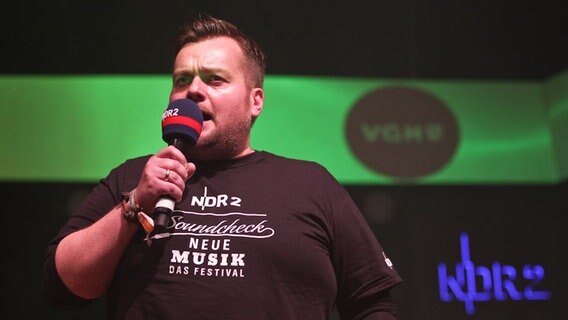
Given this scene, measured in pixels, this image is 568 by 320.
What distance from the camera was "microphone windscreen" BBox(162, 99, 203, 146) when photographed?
106 cm

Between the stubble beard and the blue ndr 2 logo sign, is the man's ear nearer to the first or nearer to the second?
the stubble beard

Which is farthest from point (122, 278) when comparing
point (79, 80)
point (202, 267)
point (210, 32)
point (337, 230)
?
point (79, 80)

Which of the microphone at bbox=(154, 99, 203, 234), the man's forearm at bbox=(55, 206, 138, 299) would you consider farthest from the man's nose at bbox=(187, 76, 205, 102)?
the man's forearm at bbox=(55, 206, 138, 299)

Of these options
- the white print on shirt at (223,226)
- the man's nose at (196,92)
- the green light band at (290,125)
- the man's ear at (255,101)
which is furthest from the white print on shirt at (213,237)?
the green light band at (290,125)

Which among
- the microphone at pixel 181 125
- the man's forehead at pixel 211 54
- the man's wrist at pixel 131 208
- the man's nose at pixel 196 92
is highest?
the man's forehead at pixel 211 54

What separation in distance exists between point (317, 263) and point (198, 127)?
39cm

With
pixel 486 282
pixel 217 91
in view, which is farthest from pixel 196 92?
pixel 486 282

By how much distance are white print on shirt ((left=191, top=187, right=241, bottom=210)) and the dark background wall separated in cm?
→ 110

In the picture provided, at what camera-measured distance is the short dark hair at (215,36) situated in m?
1.38

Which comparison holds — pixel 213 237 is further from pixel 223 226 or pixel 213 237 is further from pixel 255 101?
pixel 255 101

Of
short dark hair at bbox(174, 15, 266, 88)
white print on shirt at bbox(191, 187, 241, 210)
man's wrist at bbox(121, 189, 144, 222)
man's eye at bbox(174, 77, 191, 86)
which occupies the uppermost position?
short dark hair at bbox(174, 15, 266, 88)

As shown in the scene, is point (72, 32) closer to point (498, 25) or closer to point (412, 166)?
point (412, 166)

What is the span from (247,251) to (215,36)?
23.2 inches

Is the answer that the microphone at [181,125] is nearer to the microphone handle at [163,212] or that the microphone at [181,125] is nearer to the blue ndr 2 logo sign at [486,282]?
the microphone handle at [163,212]
